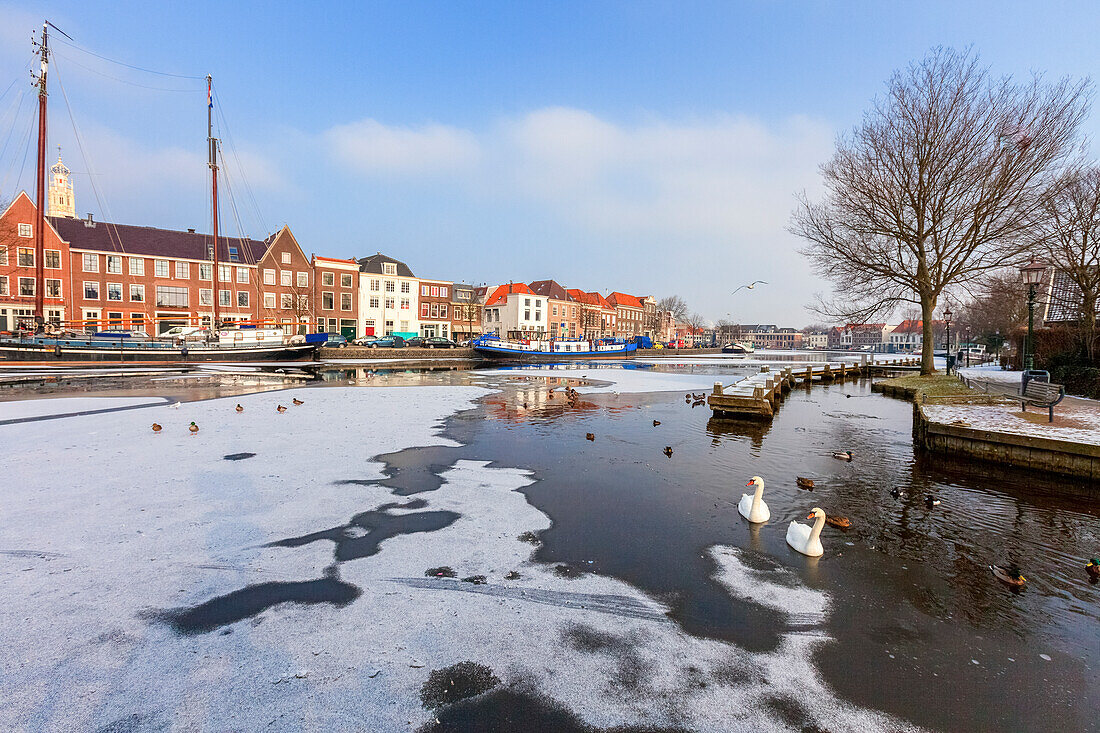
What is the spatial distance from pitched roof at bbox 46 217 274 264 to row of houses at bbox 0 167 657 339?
10 centimetres

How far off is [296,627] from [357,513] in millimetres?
2529

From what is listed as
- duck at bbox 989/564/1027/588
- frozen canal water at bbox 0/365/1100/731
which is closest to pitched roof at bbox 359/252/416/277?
frozen canal water at bbox 0/365/1100/731

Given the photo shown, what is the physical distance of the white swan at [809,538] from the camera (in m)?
5.32

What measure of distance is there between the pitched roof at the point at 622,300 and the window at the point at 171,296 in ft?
251

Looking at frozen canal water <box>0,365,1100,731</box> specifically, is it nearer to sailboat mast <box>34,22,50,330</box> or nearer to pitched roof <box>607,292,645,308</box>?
sailboat mast <box>34,22,50,330</box>

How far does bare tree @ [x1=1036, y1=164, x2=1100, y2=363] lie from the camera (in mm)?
17000

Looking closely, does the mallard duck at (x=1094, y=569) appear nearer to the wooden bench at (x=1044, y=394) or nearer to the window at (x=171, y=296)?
the wooden bench at (x=1044, y=394)

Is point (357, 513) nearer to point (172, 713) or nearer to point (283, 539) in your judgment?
point (283, 539)

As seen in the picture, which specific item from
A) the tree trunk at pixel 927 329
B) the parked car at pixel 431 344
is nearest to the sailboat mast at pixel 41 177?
the parked car at pixel 431 344

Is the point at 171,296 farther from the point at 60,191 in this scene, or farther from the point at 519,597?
the point at 519,597

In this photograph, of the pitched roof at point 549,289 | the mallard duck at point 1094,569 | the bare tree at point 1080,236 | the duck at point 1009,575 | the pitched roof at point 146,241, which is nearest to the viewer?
the duck at point 1009,575

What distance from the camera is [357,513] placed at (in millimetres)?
6098

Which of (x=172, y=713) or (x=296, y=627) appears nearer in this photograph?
(x=172, y=713)

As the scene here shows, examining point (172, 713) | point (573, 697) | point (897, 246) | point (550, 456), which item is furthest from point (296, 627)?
point (897, 246)
